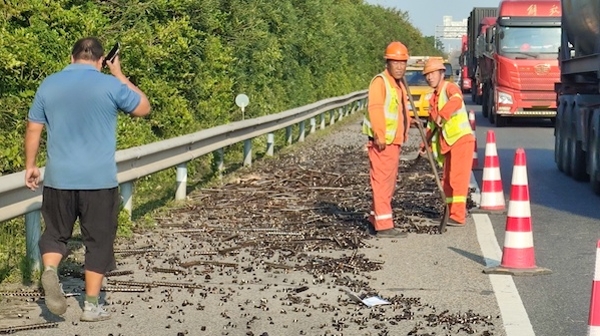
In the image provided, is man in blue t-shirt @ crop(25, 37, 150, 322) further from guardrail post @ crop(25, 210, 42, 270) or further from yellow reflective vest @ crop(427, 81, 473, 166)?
yellow reflective vest @ crop(427, 81, 473, 166)

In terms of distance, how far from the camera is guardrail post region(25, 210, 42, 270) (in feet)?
30.0

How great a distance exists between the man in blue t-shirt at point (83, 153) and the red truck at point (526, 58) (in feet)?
78.1

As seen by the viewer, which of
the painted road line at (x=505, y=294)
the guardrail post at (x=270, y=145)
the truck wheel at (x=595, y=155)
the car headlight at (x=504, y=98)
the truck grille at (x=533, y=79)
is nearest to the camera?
the painted road line at (x=505, y=294)

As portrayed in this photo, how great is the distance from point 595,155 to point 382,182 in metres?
4.73

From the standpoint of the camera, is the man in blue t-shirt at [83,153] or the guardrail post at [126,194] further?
the guardrail post at [126,194]

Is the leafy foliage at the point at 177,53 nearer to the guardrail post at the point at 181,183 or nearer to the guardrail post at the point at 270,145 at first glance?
the guardrail post at the point at 181,183

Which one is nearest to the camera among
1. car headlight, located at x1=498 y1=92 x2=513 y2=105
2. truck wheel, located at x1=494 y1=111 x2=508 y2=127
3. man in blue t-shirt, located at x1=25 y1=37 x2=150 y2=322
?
man in blue t-shirt, located at x1=25 y1=37 x2=150 y2=322

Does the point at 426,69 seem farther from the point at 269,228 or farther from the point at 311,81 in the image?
the point at 311,81

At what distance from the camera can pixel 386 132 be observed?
1201cm

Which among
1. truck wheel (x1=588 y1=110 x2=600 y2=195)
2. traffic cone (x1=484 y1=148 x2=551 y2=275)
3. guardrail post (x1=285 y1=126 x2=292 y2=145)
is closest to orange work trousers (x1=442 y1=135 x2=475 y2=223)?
traffic cone (x1=484 y1=148 x2=551 y2=275)

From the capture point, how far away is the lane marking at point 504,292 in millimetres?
7631

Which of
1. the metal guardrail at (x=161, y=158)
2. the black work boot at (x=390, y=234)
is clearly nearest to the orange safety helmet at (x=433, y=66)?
the black work boot at (x=390, y=234)

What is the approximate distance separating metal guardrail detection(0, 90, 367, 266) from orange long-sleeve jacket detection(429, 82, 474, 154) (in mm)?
2866

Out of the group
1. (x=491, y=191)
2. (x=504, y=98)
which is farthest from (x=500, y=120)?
(x=491, y=191)
